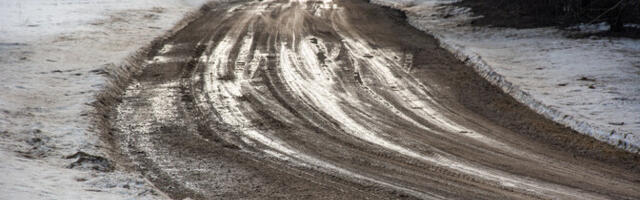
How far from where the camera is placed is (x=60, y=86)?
11.8m

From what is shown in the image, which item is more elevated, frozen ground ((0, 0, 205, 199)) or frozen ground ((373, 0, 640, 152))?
frozen ground ((0, 0, 205, 199))

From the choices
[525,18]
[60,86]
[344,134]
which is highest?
[60,86]

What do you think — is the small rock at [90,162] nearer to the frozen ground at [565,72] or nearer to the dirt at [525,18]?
the frozen ground at [565,72]

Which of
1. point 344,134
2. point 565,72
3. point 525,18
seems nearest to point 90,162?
point 344,134

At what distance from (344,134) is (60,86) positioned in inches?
225

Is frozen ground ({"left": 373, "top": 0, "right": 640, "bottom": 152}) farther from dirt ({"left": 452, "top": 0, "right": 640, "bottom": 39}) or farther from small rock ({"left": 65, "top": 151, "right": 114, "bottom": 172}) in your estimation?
small rock ({"left": 65, "top": 151, "right": 114, "bottom": 172})

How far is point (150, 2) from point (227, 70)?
1358cm

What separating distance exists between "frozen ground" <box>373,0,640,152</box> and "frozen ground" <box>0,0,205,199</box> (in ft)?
21.2

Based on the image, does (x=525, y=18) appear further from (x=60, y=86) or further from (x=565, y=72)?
(x=60, y=86)

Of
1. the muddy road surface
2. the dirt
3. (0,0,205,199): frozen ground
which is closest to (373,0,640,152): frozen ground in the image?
the muddy road surface

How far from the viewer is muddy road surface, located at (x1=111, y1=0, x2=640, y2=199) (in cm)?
725

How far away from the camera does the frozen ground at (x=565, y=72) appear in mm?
9680

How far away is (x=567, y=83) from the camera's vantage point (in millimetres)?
12008

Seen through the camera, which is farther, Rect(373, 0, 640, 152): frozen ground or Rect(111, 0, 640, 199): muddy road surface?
Rect(373, 0, 640, 152): frozen ground
